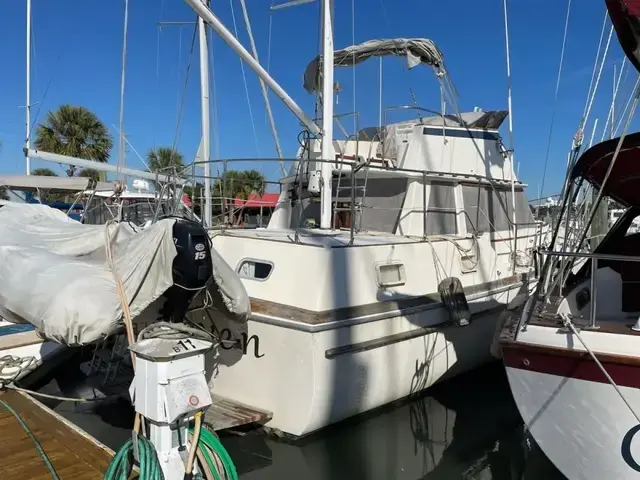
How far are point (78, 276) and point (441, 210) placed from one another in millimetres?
5025

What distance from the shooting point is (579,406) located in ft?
13.6

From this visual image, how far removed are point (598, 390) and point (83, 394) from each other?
5.86 metres

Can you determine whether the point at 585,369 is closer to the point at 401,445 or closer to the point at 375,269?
the point at 401,445

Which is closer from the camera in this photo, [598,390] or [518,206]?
[598,390]

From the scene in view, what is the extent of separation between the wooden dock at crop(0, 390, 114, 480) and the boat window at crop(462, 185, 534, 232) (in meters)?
5.43

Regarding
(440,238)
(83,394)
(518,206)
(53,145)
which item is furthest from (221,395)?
(53,145)

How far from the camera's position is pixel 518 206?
31.1 feet

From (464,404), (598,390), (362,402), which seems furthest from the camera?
(464,404)

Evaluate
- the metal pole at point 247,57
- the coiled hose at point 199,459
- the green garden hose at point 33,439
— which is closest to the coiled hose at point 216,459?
the coiled hose at point 199,459

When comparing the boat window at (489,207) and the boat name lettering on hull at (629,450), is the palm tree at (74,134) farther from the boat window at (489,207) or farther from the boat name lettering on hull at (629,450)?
the boat name lettering on hull at (629,450)

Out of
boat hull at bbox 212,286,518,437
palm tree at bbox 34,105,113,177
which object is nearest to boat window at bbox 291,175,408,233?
boat hull at bbox 212,286,518,437

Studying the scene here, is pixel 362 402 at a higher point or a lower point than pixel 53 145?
lower

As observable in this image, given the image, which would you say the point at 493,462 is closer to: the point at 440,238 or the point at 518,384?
the point at 518,384

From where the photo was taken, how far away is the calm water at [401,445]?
5250 millimetres
